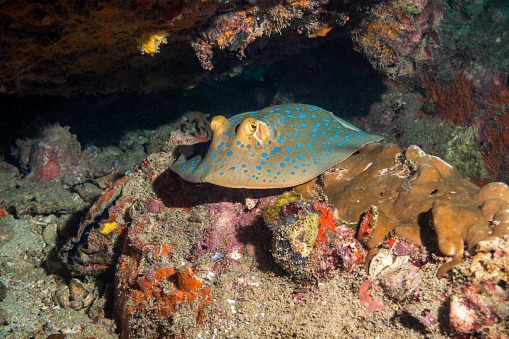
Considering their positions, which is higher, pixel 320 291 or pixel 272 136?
pixel 272 136

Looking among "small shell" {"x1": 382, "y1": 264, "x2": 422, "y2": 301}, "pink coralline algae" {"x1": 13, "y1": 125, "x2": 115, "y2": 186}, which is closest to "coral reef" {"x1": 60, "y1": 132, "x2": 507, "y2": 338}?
"small shell" {"x1": 382, "y1": 264, "x2": 422, "y2": 301}

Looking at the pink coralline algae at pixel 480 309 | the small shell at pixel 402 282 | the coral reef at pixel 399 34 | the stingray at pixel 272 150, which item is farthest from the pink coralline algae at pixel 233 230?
the coral reef at pixel 399 34

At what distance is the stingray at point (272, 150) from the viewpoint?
3.62 metres

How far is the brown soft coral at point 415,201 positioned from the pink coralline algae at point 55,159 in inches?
354

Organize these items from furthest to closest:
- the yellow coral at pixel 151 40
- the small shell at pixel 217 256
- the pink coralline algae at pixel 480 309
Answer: the yellow coral at pixel 151 40
the small shell at pixel 217 256
the pink coralline algae at pixel 480 309

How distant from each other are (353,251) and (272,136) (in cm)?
211

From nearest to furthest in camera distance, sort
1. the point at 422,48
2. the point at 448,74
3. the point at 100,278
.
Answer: the point at 100,278 < the point at 422,48 < the point at 448,74

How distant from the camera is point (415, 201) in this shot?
10.8 ft

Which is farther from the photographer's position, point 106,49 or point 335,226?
point 106,49

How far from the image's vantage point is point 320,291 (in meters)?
3.00

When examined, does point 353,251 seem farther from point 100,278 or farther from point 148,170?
point 100,278

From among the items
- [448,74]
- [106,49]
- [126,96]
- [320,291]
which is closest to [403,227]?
[320,291]

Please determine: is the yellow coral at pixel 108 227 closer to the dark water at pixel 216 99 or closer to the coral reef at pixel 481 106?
the dark water at pixel 216 99

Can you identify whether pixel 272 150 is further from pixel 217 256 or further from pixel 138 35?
pixel 138 35
